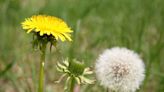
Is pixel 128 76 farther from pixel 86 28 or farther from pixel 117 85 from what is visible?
pixel 86 28

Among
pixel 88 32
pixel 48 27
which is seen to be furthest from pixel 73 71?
pixel 88 32

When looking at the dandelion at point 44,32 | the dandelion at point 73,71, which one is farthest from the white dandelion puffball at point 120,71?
the dandelion at point 44,32

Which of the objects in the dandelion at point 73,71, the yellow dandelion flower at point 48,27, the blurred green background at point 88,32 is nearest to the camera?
the yellow dandelion flower at point 48,27

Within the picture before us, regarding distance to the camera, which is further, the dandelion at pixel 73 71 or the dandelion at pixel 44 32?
the dandelion at pixel 73 71

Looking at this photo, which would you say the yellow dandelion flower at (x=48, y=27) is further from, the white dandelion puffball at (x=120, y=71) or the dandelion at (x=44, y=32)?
the white dandelion puffball at (x=120, y=71)

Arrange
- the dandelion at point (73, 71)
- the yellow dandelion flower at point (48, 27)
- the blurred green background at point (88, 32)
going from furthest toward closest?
the blurred green background at point (88, 32) < the dandelion at point (73, 71) < the yellow dandelion flower at point (48, 27)

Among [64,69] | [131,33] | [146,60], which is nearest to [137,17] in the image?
[131,33]

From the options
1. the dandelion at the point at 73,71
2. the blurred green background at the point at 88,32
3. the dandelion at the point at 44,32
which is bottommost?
the dandelion at the point at 73,71
